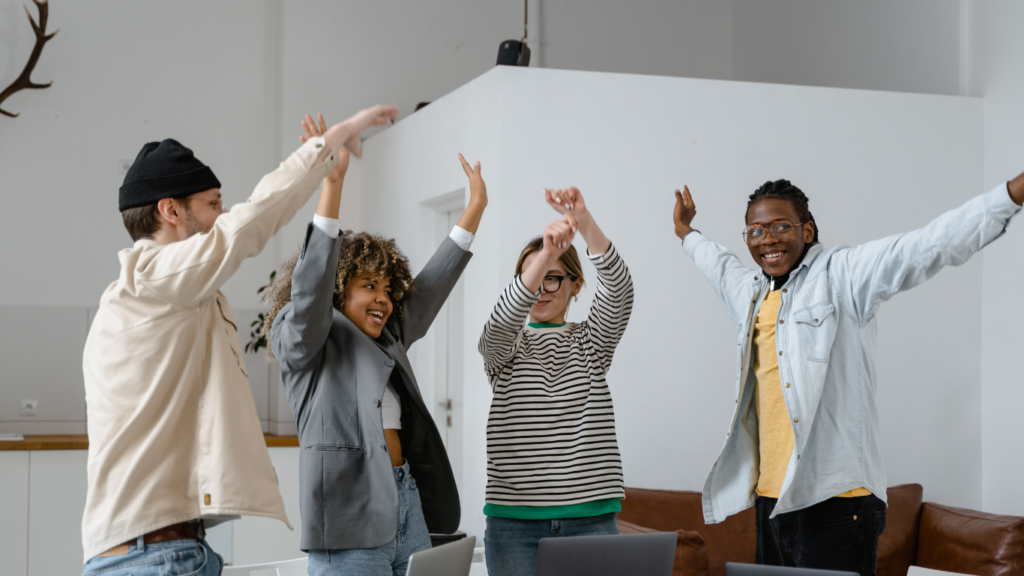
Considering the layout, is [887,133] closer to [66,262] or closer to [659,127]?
[659,127]

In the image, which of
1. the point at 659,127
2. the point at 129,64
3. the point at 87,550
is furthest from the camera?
the point at 129,64

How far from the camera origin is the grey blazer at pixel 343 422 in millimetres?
1729

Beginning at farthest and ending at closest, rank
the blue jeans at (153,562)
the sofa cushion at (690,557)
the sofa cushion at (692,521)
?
1. the sofa cushion at (692,521)
2. the sofa cushion at (690,557)
3. the blue jeans at (153,562)

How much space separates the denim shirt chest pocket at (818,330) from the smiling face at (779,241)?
0.16 m

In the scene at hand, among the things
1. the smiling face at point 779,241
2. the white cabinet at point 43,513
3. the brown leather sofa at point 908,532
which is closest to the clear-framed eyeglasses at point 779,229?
the smiling face at point 779,241

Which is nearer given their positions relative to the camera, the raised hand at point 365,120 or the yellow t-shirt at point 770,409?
the raised hand at point 365,120

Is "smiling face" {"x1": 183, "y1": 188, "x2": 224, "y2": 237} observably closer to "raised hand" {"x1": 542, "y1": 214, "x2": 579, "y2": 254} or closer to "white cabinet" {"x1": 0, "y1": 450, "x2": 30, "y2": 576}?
"raised hand" {"x1": 542, "y1": 214, "x2": 579, "y2": 254}

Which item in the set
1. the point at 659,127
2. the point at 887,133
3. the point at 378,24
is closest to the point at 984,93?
the point at 887,133

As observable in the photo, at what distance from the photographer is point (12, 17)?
4.57 m

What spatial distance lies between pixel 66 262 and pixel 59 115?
794 mm

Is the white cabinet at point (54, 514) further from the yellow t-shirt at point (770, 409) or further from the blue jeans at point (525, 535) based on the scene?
the yellow t-shirt at point (770, 409)

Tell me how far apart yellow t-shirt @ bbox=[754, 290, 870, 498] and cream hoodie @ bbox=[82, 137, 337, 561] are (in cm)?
118

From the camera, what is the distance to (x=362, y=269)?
1.95 m

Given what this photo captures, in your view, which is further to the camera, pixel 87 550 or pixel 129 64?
pixel 129 64
